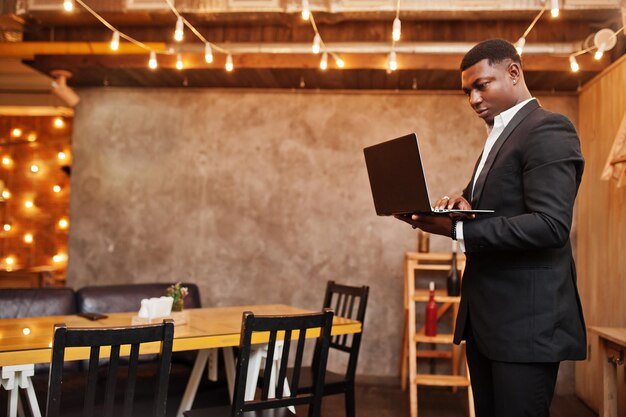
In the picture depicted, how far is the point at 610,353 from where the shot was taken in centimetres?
314

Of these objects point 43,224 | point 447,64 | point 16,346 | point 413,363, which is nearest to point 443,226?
point 16,346

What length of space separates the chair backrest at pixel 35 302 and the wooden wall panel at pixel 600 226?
12.2 ft

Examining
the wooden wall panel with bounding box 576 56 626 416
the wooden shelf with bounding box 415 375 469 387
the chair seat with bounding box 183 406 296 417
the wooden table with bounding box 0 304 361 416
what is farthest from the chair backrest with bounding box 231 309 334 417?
the wooden wall panel with bounding box 576 56 626 416

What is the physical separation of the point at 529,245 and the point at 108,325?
2.23m

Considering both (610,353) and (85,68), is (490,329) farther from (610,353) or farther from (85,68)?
(85,68)

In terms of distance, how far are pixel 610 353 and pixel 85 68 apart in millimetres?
4479

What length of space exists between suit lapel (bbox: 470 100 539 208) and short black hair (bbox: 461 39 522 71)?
142 millimetres

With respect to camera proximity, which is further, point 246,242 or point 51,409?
point 246,242

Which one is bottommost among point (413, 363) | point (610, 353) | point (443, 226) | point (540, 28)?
point (413, 363)

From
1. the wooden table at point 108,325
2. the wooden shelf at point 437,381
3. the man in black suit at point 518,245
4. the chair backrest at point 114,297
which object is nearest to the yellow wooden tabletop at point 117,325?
the wooden table at point 108,325

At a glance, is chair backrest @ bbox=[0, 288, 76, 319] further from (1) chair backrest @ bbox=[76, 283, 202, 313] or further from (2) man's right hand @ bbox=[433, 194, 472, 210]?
(2) man's right hand @ bbox=[433, 194, 472, 210]

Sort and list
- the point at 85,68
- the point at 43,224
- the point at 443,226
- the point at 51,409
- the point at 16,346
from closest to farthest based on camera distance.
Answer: the point at 443,226 → the point at 51,409 → the point at 16,346 → the point at 85,68 → the point at 43,224

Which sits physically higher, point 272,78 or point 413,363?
point 272,78


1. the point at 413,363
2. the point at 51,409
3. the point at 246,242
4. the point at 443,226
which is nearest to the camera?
the point at 443,226
